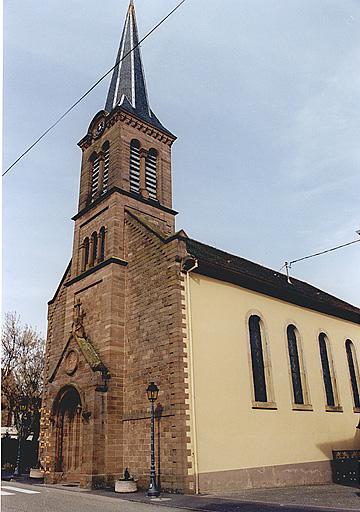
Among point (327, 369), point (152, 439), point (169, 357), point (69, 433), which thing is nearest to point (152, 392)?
point (169, 357)

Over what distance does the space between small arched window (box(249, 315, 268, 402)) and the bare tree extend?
17.8m

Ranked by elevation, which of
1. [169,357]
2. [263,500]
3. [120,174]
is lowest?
[263,500]

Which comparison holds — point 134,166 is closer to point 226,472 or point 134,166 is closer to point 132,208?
point 132,208

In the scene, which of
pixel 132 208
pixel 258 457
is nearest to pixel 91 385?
pixel 258 457

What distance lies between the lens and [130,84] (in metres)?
27.0

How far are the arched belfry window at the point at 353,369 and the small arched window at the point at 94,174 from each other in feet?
52.0

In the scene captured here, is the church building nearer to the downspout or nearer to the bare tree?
the downspout

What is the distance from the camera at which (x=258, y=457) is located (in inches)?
637

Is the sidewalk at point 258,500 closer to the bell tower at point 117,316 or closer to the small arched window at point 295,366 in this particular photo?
the bell tower at point 117,316

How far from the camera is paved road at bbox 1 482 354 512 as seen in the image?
1058 centimetres

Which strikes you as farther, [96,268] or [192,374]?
[96,268]

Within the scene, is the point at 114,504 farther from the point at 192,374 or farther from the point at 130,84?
the point at 130,84

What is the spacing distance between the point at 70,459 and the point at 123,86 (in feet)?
67.0

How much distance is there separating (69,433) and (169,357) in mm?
6251
